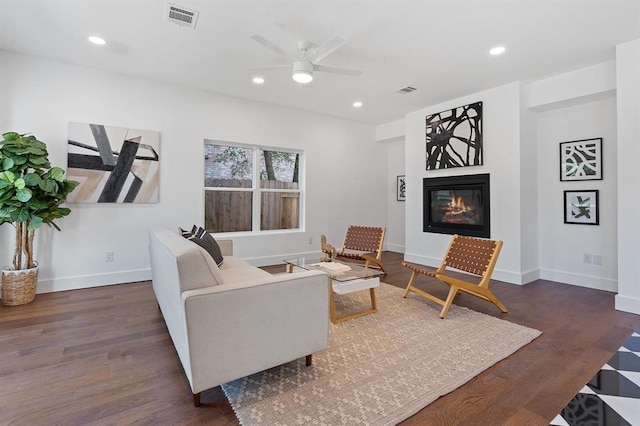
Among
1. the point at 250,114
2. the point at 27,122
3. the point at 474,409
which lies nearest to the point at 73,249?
the point at 27,122

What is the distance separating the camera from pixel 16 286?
10.4 feet

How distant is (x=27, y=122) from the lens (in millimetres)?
3529

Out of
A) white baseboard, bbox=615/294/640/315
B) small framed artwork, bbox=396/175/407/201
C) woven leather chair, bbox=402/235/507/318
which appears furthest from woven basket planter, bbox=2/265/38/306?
white baseboard, bbox=615/294/640/315

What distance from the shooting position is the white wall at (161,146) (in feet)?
11.8

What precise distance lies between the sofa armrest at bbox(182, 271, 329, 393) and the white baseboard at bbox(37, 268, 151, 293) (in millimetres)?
3147

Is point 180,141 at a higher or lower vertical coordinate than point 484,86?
lower

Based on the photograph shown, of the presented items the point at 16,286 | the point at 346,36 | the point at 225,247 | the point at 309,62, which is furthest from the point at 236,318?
the point at 16,286

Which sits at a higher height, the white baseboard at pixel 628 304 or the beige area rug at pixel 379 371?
the white baseboard at pixel 628 304

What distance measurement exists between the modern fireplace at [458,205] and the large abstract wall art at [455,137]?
27cm

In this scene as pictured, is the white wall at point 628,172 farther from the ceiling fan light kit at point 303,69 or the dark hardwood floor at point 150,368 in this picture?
the ceiling fan light kit at point 303,69

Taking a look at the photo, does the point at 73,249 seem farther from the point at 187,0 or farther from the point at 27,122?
the point at 187,0

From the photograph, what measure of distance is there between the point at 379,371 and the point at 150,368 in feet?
5.03

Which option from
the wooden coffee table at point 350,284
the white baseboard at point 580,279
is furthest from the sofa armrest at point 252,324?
the white baseboard at point 580,279

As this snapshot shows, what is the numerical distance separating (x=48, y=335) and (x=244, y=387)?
6.29ft
